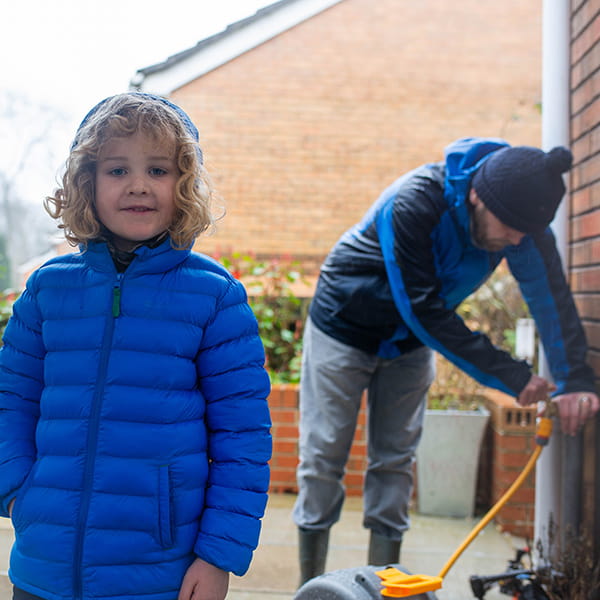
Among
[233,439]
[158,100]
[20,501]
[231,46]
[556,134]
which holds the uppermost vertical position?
[231,46]

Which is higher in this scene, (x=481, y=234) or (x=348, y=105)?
(x=348, y=105)

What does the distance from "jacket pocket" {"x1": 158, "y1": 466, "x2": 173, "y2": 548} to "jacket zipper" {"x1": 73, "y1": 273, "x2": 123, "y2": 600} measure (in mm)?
106

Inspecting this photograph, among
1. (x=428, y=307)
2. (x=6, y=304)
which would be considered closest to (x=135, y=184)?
(x=428, y=307)

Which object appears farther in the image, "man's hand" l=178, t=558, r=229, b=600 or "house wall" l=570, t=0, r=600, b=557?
"house wall" l=570, t=0, r=600, b=557

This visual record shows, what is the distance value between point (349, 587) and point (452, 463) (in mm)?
1626

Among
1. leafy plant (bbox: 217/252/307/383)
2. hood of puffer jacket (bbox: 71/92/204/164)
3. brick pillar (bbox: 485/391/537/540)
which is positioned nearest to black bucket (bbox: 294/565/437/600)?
hood of puffer jacket (bbox: 71/92/204/164)

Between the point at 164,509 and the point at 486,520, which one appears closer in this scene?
the point at 164,509

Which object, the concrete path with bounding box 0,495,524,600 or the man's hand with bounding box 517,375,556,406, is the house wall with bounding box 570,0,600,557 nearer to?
the man's hand with bounding box 517,375,556,406

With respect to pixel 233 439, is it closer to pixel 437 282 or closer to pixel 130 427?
pixel 130 427

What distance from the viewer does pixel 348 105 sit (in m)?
5.96

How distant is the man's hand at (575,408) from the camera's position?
1.70 metres

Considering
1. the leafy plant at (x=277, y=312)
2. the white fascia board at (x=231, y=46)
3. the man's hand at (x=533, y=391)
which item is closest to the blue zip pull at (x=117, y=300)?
the man's hand at (x=533, y=391)

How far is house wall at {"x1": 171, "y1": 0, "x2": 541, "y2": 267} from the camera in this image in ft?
18.9

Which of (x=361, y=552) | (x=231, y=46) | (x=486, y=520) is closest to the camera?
(x=486, y=520)
